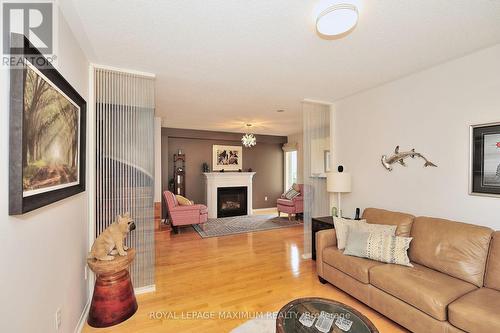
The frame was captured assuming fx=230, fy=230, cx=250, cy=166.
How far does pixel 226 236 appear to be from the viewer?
491 centimetres

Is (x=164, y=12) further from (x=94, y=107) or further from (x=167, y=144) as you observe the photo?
(x=167, y=144)

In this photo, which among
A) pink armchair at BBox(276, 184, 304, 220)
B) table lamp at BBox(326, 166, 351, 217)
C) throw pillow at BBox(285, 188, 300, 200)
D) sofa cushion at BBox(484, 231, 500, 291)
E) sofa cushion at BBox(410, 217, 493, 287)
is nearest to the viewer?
sofa cushion at BBox(484, 231, 500, 291)

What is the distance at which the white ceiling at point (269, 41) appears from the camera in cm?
164

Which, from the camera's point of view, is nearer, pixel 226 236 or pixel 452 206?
pixel 452 206

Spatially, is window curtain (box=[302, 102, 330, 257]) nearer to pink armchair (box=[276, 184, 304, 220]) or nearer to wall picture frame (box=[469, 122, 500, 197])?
wall picture frame (box=[469, 122, 500, 197])

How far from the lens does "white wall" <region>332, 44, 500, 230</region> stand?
2.23m

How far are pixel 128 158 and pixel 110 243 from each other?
36.8 inches

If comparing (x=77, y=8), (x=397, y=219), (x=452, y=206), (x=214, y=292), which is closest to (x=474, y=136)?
(x=452, y=206)

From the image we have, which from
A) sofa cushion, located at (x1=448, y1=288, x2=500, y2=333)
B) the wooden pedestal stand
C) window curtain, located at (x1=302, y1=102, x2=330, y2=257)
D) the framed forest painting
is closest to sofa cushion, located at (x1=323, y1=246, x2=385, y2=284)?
sofa cushion, located at (x1=448, y1=288, x2=500, y2=333)

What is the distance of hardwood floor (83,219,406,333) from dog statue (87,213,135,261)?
Answer: 0.63 m

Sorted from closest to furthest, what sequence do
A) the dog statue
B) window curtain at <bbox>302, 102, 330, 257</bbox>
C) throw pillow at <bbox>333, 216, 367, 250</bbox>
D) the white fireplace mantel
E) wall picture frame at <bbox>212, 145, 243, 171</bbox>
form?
the dog statue, throw pillow at <bbox>333, 216, 367, 250</bbox>, window curtain at <bbox>302, 102, 330, 257</bbox>, the white fireplace mantel, wall picture frame at <bbox>212, 145, 243, 171</bbox>

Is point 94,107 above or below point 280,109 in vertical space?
below

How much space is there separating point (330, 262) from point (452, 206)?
141 centimetres

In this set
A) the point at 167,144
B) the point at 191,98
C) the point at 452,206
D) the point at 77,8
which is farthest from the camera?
the point at 167,144
